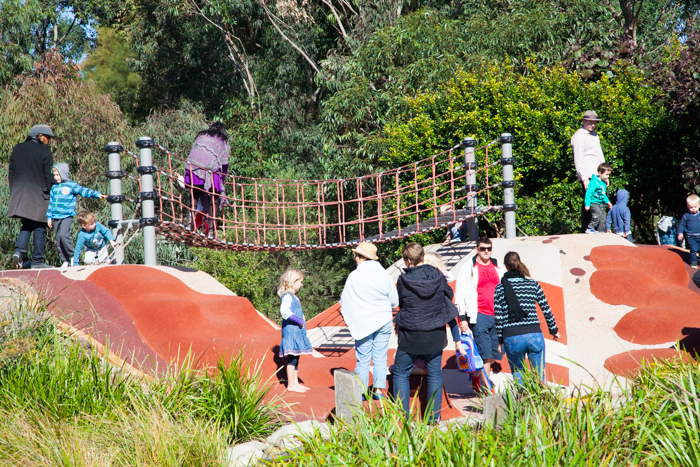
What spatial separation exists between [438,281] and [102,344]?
9.86 ft

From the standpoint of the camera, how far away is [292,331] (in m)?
5.69

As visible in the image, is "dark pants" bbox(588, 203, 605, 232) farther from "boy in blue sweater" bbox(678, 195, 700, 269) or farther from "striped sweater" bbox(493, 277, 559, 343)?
"striped sweater" bbox(493, 277, 559, 343)

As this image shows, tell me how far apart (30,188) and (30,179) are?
0.10 meters

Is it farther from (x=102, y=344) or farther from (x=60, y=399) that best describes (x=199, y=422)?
(x=102, y=344)

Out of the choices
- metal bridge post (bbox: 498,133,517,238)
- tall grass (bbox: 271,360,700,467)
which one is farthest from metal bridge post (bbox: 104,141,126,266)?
metal bridge post (bbox: 498,133,517,238)

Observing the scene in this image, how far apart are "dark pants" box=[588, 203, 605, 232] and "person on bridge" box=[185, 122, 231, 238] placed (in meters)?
5.05

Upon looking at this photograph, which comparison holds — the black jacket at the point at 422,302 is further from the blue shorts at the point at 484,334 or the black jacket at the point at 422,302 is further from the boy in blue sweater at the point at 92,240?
the boy in blue sweater at the point at 92,240

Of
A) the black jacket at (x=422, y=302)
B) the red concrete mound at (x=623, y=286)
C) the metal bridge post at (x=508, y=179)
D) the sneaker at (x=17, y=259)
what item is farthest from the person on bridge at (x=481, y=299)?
the sneaker at (x=17, y=259)

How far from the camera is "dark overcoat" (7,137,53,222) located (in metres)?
6.95

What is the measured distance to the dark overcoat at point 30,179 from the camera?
6.95 meters

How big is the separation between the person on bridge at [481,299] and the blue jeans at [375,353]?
3.64ft

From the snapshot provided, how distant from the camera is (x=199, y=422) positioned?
4.17 metres

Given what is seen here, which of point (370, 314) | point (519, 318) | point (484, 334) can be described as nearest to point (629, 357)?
point (484, 334)

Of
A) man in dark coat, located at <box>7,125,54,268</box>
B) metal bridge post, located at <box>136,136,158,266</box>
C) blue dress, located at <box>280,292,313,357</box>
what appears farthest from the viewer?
metal bridge post, located at <box>136,136,158,266</box>
